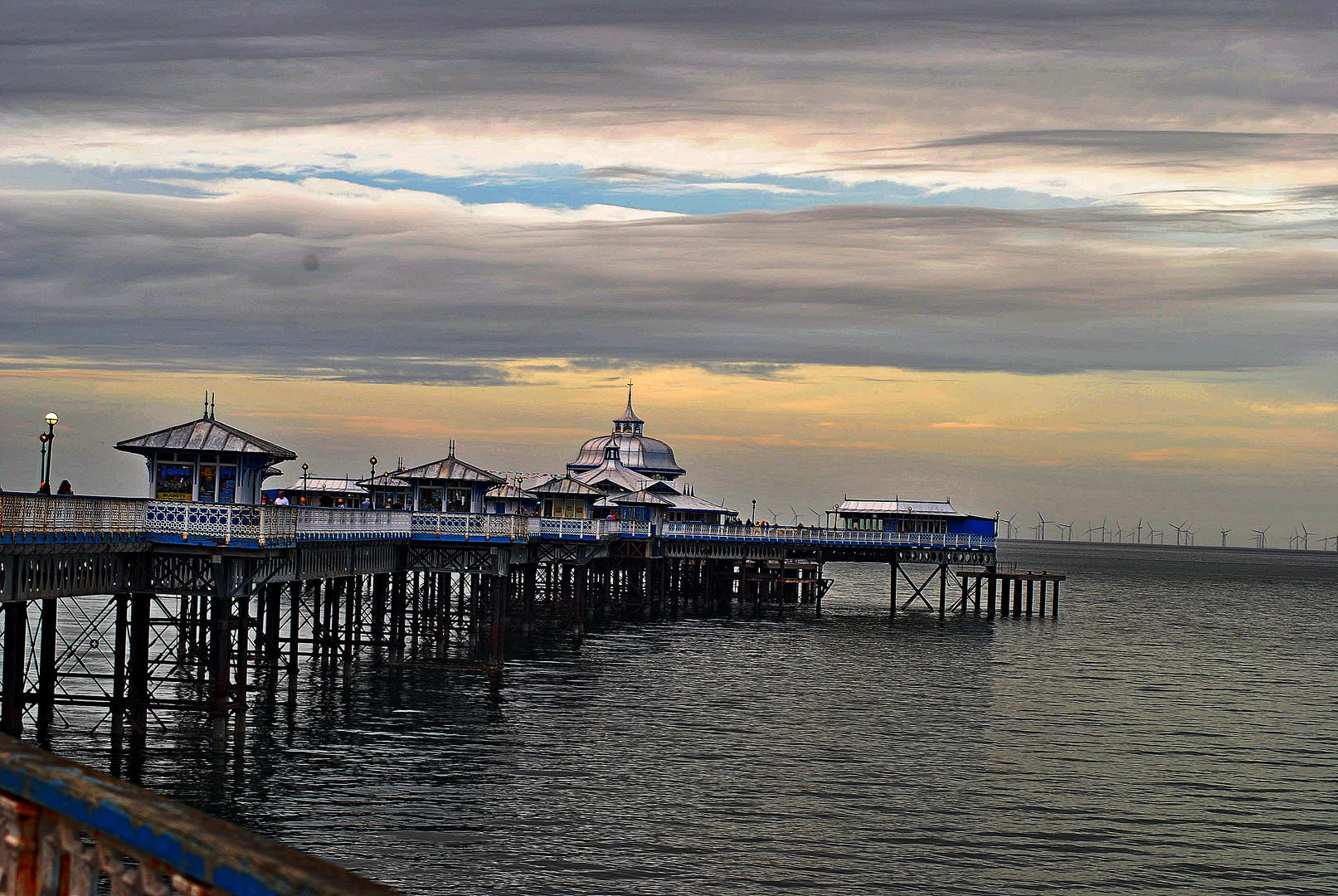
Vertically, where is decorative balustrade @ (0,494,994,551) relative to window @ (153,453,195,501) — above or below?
below

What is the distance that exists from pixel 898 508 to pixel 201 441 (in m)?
73.6

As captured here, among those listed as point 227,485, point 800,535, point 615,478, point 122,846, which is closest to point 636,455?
point 615,478

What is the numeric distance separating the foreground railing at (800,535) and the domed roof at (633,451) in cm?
3598

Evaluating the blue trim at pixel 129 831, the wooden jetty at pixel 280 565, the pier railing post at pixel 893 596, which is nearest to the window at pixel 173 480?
the wooden jetty at pixel 280 565

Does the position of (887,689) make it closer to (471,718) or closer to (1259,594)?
(471,718)

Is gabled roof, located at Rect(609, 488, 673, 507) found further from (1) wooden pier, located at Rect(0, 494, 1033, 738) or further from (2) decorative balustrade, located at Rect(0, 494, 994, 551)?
(2) decorative balustrade, located at Rect(0, 494, 994, 551)

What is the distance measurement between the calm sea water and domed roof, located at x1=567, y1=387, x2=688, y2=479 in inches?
2845

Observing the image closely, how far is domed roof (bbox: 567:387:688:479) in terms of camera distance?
135750 mm

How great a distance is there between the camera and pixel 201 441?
3900 centimetres

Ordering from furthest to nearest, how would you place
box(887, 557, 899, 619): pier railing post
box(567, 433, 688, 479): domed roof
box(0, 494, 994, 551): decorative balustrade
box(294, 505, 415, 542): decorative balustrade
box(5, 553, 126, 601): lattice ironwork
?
box(567, 433, 688, 479): domed roof
box(887, 557, 899, 619): pier railing post
box(294, 505, 415, 542): decorative balustrade
box(0, 494, 994, 551): decorative balustrade
box(5, 553, 126, 601): lattice ironwork

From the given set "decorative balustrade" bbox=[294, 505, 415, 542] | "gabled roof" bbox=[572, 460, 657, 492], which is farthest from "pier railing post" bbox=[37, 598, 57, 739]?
"gabled roof" bbox=[572, 460, 657, 492]

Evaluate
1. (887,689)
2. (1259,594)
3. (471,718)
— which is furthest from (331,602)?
(1259,594)

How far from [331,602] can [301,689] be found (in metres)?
13.6

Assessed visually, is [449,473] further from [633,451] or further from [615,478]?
[633,451]
